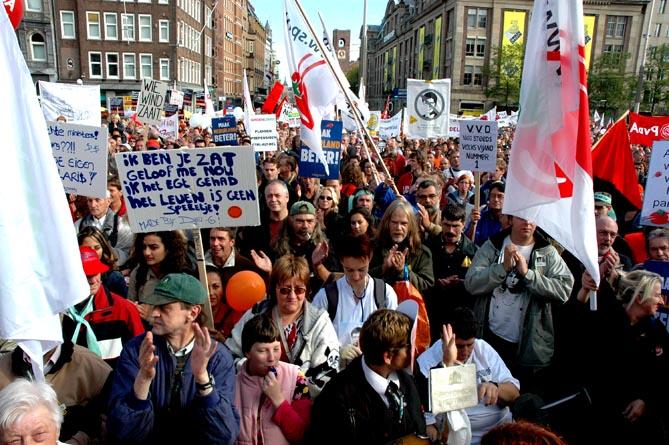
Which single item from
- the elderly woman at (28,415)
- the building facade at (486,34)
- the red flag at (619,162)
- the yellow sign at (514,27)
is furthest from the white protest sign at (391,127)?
the yellow sign at (514,27)

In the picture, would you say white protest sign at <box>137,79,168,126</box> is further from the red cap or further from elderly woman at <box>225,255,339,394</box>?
elderly woman at <box>225,255,339,394</box>

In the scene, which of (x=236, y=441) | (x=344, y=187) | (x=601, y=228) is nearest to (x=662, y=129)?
(x=344, y=187)

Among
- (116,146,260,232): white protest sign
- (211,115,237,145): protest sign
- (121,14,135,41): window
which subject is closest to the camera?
(116,146,260,232): white protest sign

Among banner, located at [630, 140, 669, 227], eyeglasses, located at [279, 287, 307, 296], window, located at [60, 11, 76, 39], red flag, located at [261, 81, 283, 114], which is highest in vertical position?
window, located at [60, 11, 76, 39]

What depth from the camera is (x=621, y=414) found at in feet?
11.6

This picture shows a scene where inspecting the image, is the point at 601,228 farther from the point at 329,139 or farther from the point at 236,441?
the point at 329,139

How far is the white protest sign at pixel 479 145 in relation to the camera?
7.13 m

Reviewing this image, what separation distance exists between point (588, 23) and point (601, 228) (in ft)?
221

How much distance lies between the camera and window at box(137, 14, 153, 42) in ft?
150

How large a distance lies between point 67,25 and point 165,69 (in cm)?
841

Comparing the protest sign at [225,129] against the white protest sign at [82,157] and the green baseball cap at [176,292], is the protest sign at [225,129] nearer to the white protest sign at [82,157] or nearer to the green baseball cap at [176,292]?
the white protest sign at [82,157]

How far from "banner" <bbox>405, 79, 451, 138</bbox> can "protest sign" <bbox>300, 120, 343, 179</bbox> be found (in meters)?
4.10

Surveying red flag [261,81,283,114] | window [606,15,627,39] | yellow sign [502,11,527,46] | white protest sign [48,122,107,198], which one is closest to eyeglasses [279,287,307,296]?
white protest sign [48,122,107,198]

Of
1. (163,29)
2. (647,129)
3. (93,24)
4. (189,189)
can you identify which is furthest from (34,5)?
(189,189)
